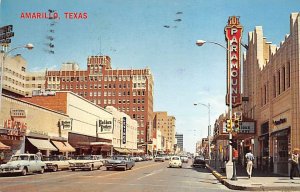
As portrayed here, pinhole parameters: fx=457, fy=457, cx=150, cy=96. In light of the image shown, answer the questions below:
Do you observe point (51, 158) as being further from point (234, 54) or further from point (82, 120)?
point (82, 120)

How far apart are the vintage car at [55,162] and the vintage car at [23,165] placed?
7.89 feet

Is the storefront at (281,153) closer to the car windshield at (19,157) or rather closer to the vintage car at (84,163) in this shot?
the vintage car at (84,163)

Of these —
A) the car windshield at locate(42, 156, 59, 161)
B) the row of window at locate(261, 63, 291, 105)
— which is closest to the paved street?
the car windshield at locate(42, 156, 59, 161)

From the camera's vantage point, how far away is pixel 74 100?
75.5 m

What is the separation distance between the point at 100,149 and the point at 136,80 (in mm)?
91686

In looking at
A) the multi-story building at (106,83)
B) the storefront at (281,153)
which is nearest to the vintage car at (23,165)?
the storefront at (281,153)

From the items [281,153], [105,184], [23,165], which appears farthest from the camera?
[281,153]

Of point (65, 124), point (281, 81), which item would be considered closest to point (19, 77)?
point (65, 124)

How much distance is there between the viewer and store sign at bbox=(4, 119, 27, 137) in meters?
46.6

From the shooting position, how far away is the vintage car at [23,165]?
3569cm

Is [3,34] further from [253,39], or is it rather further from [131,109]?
[131,109]

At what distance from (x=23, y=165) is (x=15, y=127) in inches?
478

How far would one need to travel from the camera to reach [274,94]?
138 ft

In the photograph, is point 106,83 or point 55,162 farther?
point 106,83
